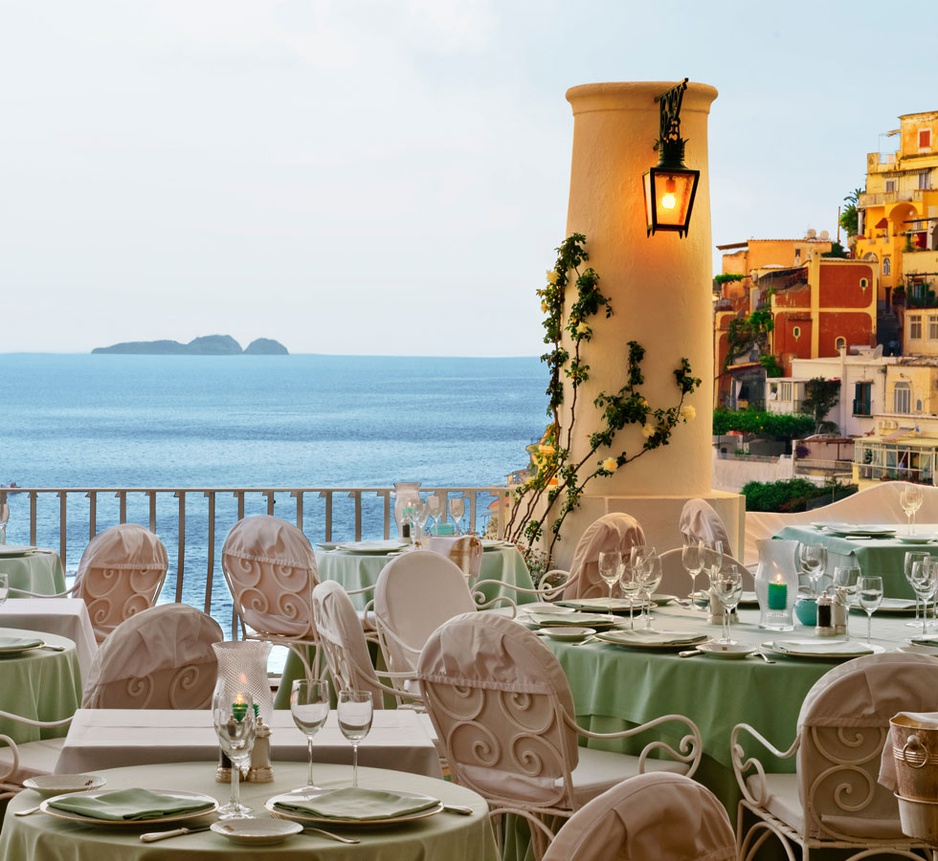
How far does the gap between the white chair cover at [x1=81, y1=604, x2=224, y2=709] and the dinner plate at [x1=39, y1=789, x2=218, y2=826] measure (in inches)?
48.6

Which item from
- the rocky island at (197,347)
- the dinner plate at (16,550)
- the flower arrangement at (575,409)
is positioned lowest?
the dinner plate at (16,550)

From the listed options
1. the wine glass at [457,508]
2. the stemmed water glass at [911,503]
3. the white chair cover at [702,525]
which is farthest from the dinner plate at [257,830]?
the stemmed water glass at [911,503]

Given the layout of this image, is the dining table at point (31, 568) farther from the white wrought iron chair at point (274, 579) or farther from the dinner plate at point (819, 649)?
the dinner plate at point (819, 649)

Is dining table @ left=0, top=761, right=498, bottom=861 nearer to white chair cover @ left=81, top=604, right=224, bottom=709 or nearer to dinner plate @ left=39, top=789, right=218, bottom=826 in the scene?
dinner plate @ left=39, top=789, right=218, bottom=826

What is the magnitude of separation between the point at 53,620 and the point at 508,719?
2.03m

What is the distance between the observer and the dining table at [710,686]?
407cm

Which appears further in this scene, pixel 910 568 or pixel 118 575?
pixel 118 575

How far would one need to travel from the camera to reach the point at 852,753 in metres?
3.56

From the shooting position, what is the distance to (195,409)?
220 feet

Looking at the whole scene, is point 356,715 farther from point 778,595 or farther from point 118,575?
point 118,575

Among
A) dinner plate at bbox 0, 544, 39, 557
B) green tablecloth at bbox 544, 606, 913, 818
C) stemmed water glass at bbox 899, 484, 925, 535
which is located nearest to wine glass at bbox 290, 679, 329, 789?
green tablecloth at bbox 544, 606, 913, 818

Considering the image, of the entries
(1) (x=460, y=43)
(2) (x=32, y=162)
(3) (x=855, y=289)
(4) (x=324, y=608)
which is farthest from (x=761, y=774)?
(2) (x=32, y=162)

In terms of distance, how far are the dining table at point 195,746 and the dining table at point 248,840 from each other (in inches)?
8.7

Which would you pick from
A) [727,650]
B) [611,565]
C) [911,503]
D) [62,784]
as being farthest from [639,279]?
[62,784]
